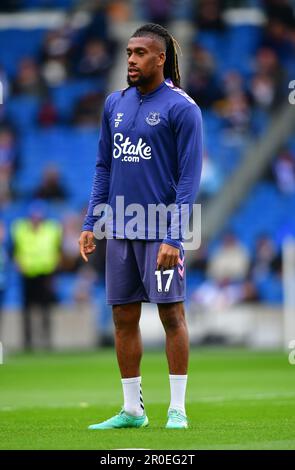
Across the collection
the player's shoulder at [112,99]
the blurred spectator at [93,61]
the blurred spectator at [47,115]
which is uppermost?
the blurred spectator at [93,61]

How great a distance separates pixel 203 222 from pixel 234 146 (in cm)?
193

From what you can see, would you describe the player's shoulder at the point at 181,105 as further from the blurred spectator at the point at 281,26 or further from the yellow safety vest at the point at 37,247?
the blurred spectator at the point at 281,26

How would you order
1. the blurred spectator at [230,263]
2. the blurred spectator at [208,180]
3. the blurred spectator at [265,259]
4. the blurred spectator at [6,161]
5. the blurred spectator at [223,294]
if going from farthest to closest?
1. the blurred spectator at [6,161]
2. the blurred spectator at [208,180]
3. the blurred spectator at [265,259]
4. the blurred spectator at [230,263]
5. the blurred spectator at [223,294]

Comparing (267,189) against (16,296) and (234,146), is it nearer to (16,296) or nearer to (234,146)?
(234,146)

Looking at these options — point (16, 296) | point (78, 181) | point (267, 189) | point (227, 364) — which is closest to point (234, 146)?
point (267, 189)

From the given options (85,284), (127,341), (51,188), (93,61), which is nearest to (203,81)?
A: (93,61)

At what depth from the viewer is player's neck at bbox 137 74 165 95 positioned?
320 inches

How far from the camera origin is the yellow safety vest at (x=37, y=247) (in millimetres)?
19344

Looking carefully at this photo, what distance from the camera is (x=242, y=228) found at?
2339cm

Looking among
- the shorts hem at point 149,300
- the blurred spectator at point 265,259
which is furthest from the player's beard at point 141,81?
the blurred spectator at point 265,259

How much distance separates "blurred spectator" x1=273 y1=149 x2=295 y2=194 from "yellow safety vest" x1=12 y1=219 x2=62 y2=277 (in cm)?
537

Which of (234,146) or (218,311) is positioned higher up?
(234,146)

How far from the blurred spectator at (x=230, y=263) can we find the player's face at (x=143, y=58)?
12988 mm

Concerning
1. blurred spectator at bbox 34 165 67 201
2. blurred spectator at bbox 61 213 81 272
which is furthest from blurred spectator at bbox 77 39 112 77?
blurred spectator at bbox 61 213 81 272
